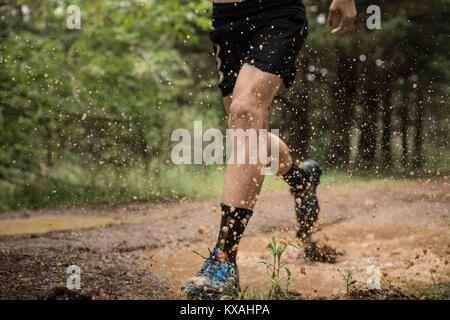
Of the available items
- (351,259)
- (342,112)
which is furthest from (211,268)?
(342,112)

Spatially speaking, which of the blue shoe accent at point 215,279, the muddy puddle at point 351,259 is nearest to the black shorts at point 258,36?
the blue shoe accent at point 215,279

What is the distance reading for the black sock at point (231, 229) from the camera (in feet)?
5.35

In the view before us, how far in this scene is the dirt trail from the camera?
6.13ft

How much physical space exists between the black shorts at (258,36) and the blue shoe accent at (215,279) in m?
0.84

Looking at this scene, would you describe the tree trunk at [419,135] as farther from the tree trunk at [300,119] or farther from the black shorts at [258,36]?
the black shorts at [258,36]

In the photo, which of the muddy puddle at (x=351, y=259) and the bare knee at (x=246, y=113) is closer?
the bare knee at (x=246, y=113)

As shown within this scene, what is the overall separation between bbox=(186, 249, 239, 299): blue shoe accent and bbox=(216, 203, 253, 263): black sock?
0.04 metres

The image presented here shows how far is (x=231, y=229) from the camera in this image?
5.37 ft

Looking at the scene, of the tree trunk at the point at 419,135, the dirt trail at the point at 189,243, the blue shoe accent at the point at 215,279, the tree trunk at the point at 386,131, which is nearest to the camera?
the blue shoe accent at the point at 215,279

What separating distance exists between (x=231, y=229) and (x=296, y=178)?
0.94 meters

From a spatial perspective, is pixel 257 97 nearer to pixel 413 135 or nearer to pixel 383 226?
pixel 383 226

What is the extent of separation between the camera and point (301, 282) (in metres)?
1.90

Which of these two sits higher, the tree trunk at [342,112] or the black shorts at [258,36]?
the black shorts at [258,36]
